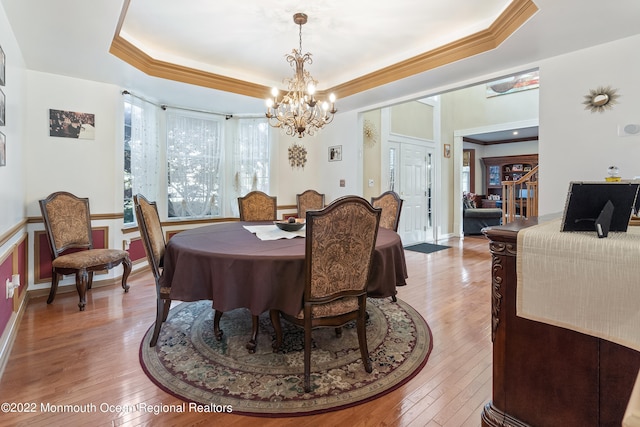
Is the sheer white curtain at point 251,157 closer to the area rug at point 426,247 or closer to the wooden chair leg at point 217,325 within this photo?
the area rug at point 426,247

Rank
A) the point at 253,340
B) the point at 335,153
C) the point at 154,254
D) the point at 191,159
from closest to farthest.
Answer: the point at 253,340 < the point at 154,254 < the point at 191,159 < the point at 335,153

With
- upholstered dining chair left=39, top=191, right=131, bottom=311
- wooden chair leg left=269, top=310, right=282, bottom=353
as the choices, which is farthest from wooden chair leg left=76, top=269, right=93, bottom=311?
wooden chair leg left=269, top=310, right=282, bottom=353

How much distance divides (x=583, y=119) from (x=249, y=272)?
3.23 metres

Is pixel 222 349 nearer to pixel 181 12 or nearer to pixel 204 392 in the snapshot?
pixel 204 392

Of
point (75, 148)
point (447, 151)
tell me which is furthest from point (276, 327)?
point (447, 151)

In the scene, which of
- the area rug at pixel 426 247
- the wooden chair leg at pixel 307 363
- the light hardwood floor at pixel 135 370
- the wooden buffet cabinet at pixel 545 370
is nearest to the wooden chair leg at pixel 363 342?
the light hardwood floor at pixel 135 370

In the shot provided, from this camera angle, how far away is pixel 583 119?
2.89 metres

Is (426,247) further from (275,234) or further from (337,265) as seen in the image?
(337,265)

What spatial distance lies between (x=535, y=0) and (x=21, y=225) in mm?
4529

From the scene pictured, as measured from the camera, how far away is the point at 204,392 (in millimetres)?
1706

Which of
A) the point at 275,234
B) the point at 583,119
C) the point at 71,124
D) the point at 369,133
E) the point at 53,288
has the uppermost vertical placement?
the point at 369,133

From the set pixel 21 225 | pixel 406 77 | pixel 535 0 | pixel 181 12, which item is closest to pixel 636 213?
pixel 535 0

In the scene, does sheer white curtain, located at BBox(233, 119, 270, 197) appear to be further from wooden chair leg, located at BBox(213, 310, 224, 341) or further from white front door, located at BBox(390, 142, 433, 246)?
wooden chair leg, located at BBox(213, 310, 224, 341)

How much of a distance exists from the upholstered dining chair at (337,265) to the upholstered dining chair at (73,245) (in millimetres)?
2287
